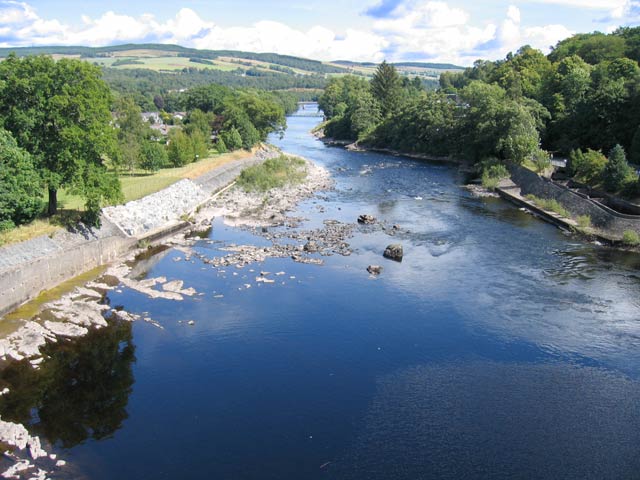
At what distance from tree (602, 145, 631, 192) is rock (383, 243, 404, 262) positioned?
2488 cm

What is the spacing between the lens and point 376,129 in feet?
360

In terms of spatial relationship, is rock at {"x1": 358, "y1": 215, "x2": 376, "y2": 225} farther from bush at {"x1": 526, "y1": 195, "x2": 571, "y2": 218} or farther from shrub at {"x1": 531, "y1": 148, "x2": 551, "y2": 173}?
shrub at {"x1": 531, "y1": 148, "x2": 551, "y2": 173}

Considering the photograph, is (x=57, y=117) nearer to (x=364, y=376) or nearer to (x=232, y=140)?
(x=364, y=376)

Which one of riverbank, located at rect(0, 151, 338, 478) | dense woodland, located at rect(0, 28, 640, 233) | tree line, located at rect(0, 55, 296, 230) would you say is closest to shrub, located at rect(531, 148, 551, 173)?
dense woodland, located at rect(0, 28, 640, 233)

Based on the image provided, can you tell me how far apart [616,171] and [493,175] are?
18604 millimetres

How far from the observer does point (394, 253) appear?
126 feet

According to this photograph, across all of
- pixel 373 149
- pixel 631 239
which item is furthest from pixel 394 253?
pixel 373 149

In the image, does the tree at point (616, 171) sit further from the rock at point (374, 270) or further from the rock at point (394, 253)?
the rock at point (374, 270)

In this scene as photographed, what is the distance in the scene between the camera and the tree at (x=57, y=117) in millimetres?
33531

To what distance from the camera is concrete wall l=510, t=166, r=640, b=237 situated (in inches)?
1681

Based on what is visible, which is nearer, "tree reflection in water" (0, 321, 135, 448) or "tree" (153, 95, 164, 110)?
"tree reflection in water" (0, 321, 135, 448)

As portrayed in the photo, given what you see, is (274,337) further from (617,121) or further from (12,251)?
(617,121)

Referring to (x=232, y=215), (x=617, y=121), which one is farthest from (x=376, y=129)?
(x=232, y=215)

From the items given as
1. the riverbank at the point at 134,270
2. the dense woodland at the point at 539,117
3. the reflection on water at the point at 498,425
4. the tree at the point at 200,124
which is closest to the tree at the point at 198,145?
the tree at the point at 200,124
